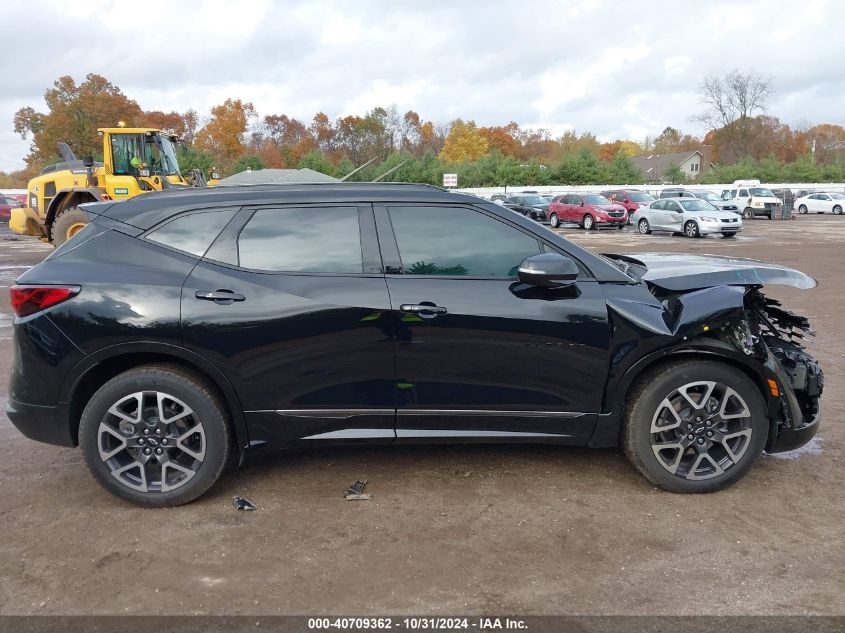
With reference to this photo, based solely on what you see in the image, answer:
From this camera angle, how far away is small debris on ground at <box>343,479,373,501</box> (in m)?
3.85

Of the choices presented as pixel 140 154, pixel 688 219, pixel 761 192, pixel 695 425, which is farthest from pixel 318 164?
pixel 695 425

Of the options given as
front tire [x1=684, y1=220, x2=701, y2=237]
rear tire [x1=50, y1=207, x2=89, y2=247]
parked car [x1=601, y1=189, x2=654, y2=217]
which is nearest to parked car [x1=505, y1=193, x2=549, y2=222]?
parked car [x1=601, y1=189, x2=654, y2=217]

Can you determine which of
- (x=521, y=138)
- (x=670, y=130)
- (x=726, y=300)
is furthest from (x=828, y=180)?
(x=726, y=300)

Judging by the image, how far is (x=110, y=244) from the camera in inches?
151

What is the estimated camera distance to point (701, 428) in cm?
378

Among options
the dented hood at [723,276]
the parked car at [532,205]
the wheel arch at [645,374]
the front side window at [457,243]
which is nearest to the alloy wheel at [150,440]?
the front side window at [457,243]

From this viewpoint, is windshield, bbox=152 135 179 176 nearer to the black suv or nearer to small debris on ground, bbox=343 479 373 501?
the black suv

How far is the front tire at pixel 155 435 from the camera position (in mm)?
3658

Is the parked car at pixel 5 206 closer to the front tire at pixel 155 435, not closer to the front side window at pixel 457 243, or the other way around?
the front tire at pixel 155 435

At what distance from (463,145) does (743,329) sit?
74380 mm

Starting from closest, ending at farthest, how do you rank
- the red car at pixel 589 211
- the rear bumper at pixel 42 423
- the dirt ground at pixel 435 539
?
the dirt ground at pixel 435 539, the rear bumper at pixel 42 423, the red car at pixel 589 211

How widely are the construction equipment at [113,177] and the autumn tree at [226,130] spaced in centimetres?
4687

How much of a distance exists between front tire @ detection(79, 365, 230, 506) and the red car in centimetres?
2917

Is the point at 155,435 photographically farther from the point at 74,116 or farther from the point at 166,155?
the point at 74,116
